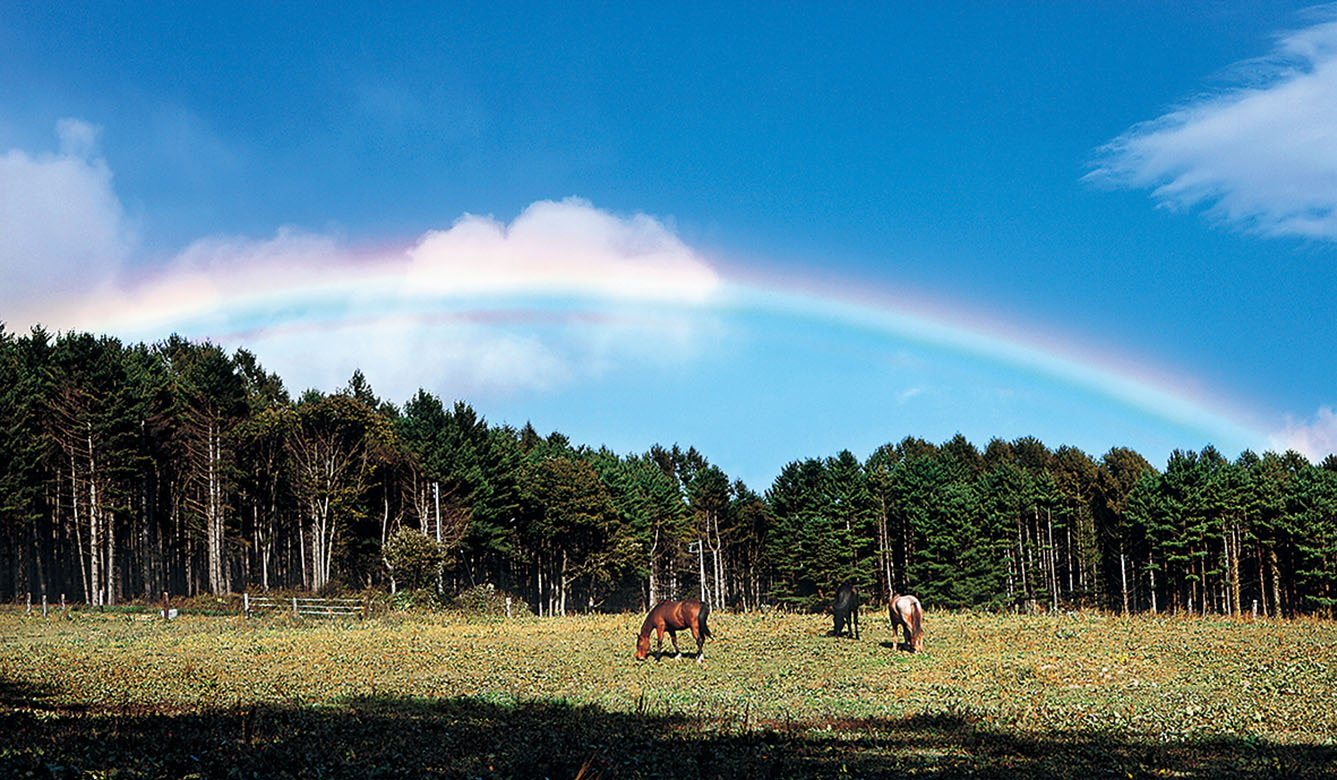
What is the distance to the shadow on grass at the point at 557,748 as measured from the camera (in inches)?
492

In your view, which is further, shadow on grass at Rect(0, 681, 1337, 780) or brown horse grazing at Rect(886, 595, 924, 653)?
brown horse grazing at Rect(886, 595, 924, 653)

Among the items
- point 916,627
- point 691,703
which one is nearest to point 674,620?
point 916,627

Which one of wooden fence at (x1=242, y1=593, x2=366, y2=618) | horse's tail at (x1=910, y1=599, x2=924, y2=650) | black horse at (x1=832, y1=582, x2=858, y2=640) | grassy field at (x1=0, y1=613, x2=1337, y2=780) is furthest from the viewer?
wooden fence at (x1=242, y1=593, x2=366, y2=618)

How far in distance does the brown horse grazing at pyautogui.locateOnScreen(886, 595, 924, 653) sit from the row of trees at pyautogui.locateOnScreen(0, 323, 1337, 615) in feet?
123

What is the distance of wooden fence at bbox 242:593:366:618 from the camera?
169 feet

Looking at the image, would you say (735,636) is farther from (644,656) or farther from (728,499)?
(728,499)

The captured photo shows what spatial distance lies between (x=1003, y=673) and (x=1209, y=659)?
7.43m

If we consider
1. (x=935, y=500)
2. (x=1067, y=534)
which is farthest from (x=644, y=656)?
(x=1067, y=534)

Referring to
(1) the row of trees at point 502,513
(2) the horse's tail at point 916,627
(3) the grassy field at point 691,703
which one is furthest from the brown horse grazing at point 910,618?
(1) the row of trees at point 502,513

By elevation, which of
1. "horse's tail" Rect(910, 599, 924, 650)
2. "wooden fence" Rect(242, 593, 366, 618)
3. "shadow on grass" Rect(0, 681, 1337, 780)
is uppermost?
"shadow on grass" Rect(0, 681, 1337, 780)

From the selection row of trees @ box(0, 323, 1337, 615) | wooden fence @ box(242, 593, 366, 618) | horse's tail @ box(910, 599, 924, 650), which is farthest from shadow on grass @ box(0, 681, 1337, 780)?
row of trees @ box(0, 323, 1337, 615)

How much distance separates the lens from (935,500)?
92.4m

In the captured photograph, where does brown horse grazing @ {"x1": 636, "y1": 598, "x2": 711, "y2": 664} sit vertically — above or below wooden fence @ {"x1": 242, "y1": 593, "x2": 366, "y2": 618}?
above

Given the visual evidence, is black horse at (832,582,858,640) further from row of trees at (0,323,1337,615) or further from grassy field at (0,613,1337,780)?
row of trees at (0,323,1337,615)
